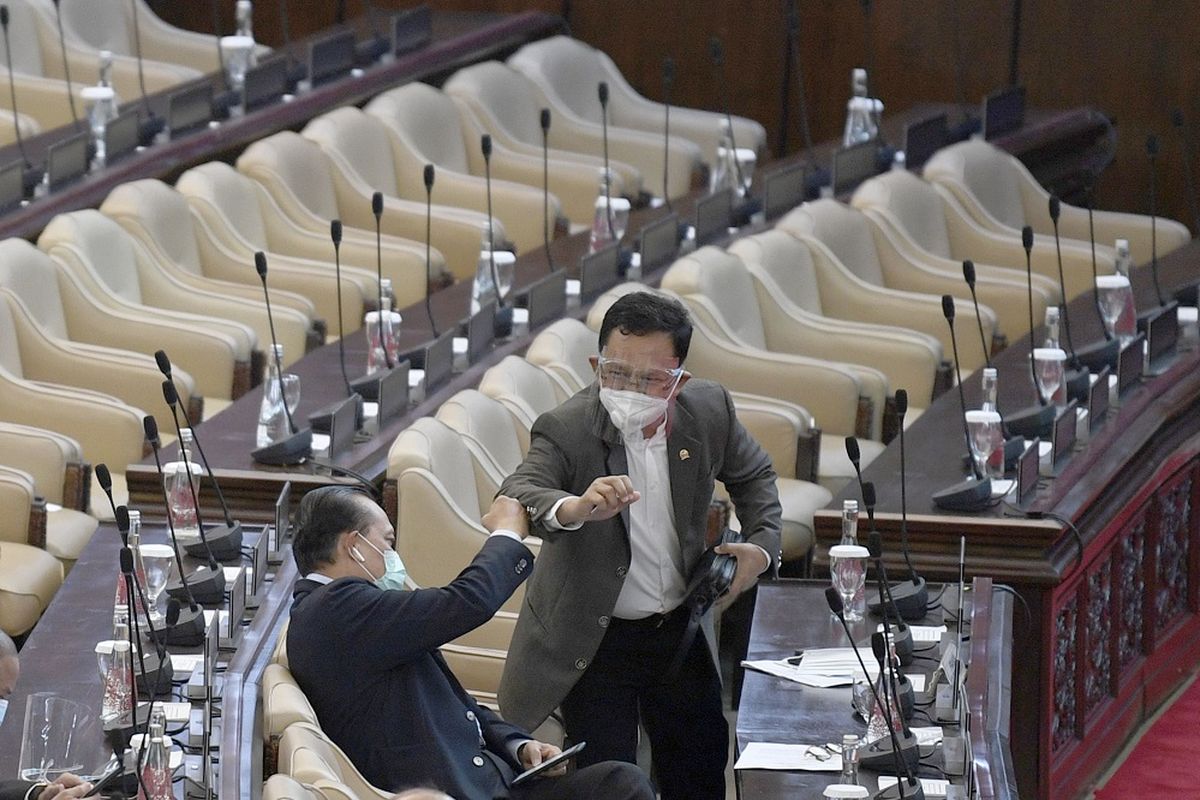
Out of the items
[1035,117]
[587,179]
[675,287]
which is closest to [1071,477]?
[675,287]

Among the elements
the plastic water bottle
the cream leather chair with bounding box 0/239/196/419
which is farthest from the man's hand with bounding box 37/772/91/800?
the cream leather chair with bounding box 0/239/196/419

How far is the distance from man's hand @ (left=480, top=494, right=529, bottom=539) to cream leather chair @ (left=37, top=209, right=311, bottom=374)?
2.32 metres

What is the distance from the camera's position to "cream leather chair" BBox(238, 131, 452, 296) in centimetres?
627

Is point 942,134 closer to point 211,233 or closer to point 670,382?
point 211,233

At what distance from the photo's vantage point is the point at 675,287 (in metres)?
5.49

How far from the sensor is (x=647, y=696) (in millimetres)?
3547

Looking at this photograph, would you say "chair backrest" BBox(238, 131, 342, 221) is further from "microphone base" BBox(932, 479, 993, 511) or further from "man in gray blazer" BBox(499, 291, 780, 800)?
"man in gray blazer" BBox(499, 291, 780, 800)

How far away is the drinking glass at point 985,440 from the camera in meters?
4.51

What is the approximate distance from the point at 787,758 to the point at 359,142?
376 centimetres

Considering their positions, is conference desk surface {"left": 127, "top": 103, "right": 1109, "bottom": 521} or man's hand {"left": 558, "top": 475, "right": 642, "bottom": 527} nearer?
man's hand {"left": 558, "top": 475, "right": 642, "bottom": 527}

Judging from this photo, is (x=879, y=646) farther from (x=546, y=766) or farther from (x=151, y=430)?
(x=151, y=430)

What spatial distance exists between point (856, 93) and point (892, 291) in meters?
1.56

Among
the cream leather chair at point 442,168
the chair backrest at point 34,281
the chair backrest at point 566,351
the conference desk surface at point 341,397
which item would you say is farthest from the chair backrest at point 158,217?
the chair backrest at point 566,351

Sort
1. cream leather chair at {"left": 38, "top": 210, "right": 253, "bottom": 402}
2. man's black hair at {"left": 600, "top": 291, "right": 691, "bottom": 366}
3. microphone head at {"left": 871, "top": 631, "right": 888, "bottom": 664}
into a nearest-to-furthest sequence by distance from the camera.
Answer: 1. microphone head at {"left": 871, "top": 631, "right": 888, "bottom": 664}
2. man's black hair at {"left": 600, "top": 291, "right": 691, "bottom": 366}
3. cream leather chair at {"left": 38, "top": 210, "right": 253, "bottom": 402}
